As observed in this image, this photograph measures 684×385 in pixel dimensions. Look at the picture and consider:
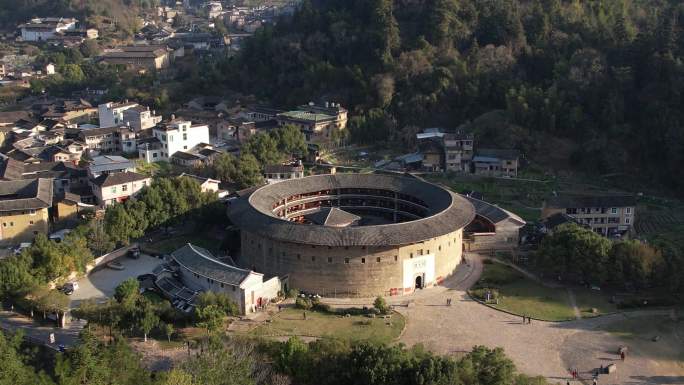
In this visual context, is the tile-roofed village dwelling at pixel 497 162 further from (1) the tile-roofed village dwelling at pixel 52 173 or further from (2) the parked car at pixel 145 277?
(1) the tile-roofed village dwelling at pixel 52 173

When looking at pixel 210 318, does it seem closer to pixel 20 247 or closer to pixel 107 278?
pixel 107 278

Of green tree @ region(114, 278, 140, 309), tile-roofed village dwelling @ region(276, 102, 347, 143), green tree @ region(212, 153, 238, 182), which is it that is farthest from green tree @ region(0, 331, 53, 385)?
tile-roofed village dwelling @ region(276, 102, 347, 143)

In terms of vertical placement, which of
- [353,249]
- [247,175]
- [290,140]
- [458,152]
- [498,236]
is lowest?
[498,236]

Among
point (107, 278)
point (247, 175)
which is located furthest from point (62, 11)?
point (107, 278)

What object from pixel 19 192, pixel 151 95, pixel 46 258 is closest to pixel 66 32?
pixel 151 95

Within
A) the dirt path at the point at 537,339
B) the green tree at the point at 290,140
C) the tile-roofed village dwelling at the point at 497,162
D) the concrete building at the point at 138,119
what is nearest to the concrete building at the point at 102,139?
the concrete building at the point at 138,119

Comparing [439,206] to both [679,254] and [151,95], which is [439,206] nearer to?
[679,254]
